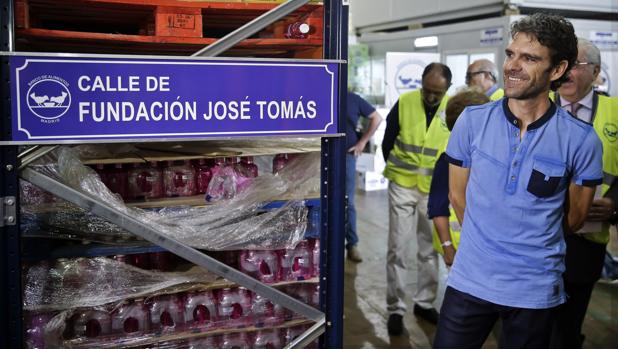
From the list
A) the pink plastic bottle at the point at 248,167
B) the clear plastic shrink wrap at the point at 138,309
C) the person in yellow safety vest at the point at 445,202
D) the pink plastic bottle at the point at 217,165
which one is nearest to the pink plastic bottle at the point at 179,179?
the pink plastic bottle at the point at 217,165

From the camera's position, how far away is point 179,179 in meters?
3.20

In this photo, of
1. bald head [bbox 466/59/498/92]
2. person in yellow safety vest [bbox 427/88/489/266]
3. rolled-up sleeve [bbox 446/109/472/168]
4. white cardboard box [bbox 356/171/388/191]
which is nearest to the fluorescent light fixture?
white cardboard box [bbox 356/171/388/191]

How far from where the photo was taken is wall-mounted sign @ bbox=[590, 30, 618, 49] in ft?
24.0

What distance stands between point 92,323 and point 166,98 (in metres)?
1.25

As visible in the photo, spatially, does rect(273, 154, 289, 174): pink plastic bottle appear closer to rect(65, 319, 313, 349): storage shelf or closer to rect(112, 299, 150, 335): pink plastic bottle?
rect(65, 319, 313, 349): storage shelf

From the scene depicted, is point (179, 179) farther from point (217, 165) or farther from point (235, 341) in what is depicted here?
point (235, 341)

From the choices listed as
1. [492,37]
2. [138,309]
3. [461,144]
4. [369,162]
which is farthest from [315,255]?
[369,162]

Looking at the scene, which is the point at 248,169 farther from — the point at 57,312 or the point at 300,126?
the point at 57,312

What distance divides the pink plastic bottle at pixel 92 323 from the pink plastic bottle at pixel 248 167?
0.97 metres

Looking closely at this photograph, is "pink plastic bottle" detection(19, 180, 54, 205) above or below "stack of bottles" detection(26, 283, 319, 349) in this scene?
above

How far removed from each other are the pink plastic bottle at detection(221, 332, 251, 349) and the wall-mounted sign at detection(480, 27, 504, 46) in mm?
4974

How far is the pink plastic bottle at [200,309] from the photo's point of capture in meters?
3.17

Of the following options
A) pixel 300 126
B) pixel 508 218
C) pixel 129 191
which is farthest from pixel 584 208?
pixel 129 191

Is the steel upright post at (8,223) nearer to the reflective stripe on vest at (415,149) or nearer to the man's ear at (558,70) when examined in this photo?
the man's ear at (558,70)
